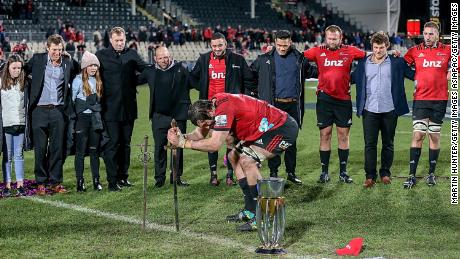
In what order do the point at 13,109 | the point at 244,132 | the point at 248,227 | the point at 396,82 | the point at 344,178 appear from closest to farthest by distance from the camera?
the point at 244,132 < the point at 248,227 < the point at 13,109 < the point at 396,82 < the point at 344,178

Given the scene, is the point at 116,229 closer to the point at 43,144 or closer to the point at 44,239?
the point at 44,239

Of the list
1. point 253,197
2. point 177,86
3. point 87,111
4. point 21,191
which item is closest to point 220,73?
point 177,86

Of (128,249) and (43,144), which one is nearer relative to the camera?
(128,249)

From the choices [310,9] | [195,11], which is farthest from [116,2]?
[310,9]

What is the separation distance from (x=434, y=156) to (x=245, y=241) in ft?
14.0

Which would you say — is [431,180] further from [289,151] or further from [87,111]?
[87,111]

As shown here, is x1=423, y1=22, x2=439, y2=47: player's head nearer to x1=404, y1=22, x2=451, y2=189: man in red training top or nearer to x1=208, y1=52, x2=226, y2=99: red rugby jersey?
x1=404, y1=22, x2=451, y2=189: man in red training top

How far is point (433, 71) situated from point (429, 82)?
5.9 inches

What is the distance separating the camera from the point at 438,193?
10531 mm

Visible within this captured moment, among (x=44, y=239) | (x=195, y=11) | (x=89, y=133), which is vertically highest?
(x=195, y=11)

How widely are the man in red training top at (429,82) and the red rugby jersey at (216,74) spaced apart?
241cm

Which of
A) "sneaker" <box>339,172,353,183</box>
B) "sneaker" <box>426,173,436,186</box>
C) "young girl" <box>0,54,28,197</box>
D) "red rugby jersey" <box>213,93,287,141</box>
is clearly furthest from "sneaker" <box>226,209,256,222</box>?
"sneaker" <box>426,173,436,186</box>

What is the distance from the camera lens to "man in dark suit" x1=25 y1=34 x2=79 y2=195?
10750 millimetres

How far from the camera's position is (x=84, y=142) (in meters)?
11.0
